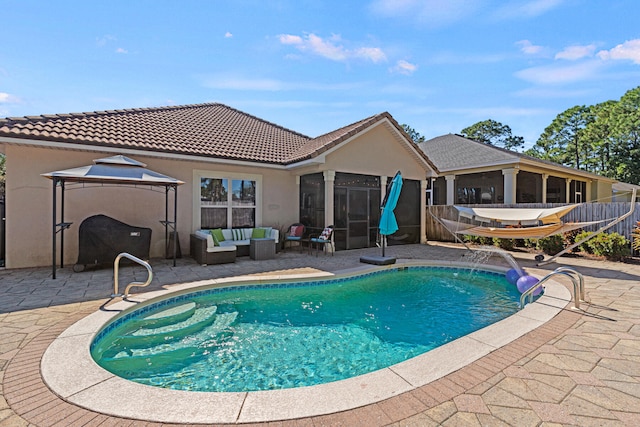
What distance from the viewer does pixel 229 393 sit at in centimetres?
245

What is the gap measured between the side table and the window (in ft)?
6.22

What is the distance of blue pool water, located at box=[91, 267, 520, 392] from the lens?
3.43 meters

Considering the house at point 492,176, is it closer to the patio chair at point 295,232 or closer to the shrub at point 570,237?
the shrub at point 570,237

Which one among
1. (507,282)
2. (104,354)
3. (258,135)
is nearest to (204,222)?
(258,135)

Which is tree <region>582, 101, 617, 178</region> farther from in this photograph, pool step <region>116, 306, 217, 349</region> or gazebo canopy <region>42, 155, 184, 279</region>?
pool step <region>116, 306, 217, 349</region>

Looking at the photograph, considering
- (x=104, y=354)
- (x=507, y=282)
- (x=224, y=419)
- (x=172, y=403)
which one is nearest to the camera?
(x=224, y=419)

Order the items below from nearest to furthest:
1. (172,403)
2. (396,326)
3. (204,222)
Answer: (172,403)
(396,326)
(204,222)

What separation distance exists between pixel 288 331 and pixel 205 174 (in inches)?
277

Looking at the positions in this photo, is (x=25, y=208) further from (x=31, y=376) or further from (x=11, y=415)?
(x=11, y=415)

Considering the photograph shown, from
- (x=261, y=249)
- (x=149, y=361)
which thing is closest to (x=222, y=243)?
(x=261, y=249)

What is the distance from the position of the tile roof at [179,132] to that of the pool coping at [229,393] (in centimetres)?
637

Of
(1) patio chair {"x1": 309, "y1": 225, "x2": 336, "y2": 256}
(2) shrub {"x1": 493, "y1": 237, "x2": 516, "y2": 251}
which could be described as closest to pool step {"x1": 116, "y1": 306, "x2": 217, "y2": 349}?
(1) patio chair {"x1": 309, "y1": 225, "x2": 336, "y2": 256}

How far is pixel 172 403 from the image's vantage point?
2322 millimetres

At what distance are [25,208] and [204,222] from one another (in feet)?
14.6
